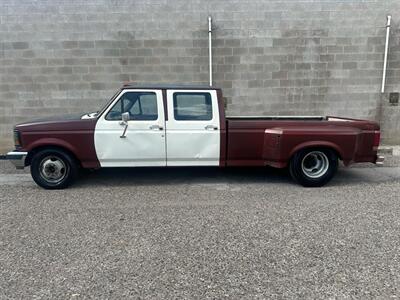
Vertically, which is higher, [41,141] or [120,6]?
[120,6]

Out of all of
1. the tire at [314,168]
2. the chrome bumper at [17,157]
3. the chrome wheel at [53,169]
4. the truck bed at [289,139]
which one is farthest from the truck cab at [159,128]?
the tire at [314,168]

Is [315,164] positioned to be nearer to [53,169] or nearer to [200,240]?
[200,240]

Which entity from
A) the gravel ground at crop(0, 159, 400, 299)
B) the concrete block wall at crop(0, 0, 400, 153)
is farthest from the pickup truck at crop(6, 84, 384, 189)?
the concrete block wall at crop(0, 0, 400, 153)

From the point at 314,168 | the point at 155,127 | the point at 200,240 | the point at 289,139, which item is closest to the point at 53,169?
the point at 155,127

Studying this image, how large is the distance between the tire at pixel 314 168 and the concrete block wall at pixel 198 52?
334cm

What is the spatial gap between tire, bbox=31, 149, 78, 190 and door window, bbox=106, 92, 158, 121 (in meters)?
1.00

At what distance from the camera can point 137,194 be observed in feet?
16.8

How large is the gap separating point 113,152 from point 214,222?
2.29 metres

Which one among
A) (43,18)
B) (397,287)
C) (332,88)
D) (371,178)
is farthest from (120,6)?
(397,287)

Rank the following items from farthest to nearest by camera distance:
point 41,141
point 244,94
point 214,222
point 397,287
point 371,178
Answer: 1. point 244,94
2. point 371,178
3. point 41,141
4. point 214,222
5. point 397,287

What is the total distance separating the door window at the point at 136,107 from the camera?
5348 millimetres

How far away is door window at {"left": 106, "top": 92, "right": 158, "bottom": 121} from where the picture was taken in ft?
17.5

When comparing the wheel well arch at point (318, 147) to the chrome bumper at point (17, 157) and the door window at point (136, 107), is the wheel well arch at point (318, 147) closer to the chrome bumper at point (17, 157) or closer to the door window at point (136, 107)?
the door window at point (136, 107)

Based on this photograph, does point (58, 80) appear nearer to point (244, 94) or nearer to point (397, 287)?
point (244, 94)
